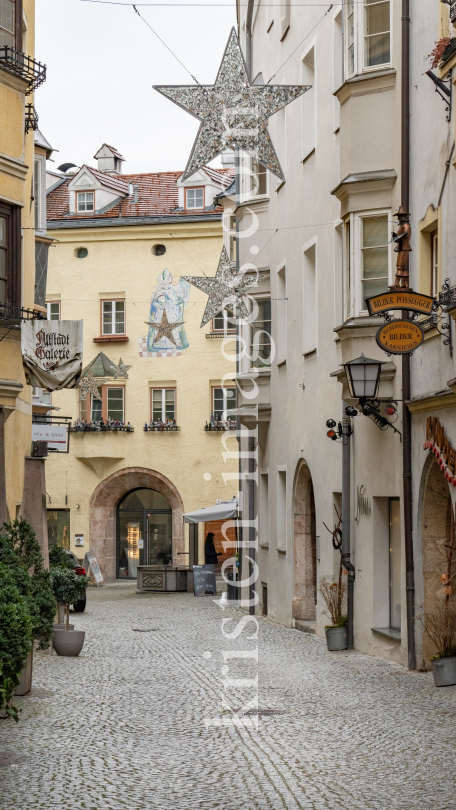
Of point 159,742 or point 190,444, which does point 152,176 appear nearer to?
point 190,444

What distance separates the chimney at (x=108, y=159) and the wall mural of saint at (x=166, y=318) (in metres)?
7.75

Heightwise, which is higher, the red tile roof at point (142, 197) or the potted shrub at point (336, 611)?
the red tile roof at point (142, 197)

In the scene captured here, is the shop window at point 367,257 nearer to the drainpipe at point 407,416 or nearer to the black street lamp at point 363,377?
the drainpipe at point 407,416

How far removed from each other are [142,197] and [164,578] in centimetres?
1643

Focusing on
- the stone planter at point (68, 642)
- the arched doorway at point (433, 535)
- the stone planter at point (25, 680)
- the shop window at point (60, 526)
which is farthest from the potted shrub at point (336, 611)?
the shop window at point (60, 526)

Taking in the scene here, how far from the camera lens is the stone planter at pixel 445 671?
1220 centimetres

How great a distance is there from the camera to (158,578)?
32.6m

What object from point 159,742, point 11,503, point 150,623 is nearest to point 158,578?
point 150,623

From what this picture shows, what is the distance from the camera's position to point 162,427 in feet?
128

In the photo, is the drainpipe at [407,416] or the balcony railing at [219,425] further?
the balcony railing at [219,425]

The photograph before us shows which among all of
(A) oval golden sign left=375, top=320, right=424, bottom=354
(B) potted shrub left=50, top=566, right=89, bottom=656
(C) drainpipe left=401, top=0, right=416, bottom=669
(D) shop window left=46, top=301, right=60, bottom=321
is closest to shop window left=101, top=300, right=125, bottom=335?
(D) shop window left=46, top=301, right=60, bottom=321

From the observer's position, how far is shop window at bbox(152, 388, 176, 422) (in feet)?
129

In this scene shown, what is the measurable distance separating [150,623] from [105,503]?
17.7 m

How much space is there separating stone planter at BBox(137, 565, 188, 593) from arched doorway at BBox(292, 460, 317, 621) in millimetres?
11695
